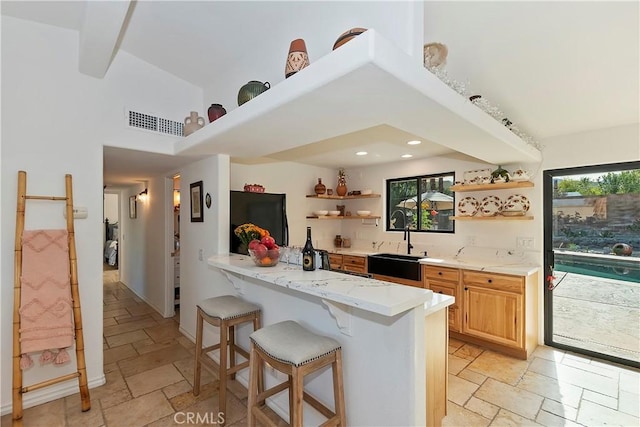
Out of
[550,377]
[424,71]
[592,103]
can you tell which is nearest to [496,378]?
[550,377]

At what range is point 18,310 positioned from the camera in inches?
81.0

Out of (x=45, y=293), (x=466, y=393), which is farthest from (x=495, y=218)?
(x=45, y=293)

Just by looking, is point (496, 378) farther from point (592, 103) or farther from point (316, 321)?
point (592, 103)

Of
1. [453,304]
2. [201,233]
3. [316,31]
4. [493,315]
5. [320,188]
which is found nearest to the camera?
[316,31]

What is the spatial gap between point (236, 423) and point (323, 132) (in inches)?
84.5

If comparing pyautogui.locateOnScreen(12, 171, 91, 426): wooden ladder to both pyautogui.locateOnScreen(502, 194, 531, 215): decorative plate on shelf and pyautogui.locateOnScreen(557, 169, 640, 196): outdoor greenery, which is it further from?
pyautogui.locateOnScreen(557, 169, 640, 196): outdoor greenery

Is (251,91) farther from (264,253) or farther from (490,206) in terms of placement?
(490,206)

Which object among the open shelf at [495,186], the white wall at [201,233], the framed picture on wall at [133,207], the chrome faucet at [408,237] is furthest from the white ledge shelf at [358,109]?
the framed picture on wall at [133,207]

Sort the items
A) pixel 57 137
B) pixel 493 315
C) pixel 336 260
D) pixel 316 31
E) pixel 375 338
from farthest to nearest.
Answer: pixel 336 260
pixel 493 315
pixel 57 137
pixel 316 31
pixel 375 338

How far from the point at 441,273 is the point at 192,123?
10.4 ft

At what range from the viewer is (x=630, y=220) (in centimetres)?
280

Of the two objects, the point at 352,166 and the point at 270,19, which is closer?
the point at 270,19

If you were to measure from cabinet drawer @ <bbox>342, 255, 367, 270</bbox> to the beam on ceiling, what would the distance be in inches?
137

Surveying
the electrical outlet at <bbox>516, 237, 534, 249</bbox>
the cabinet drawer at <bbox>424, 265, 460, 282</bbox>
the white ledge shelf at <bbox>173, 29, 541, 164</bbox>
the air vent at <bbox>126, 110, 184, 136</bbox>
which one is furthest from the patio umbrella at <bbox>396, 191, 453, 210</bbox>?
the air vent at <bbox>126, 110, 184, 136</bbox>
